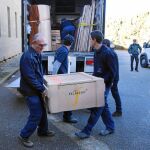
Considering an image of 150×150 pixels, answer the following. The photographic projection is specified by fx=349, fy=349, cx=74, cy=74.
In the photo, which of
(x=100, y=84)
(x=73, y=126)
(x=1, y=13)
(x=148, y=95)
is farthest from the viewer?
(x=1, y=13)

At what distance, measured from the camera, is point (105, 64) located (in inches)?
219

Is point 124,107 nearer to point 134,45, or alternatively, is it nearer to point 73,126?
point 73,126

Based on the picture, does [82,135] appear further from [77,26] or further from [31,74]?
[77,26]

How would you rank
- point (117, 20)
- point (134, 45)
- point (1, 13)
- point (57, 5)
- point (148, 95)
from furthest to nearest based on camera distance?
point (117, 20) → point (1, 13) → point (134, 45) → point (57, 5) → point (148, 95)

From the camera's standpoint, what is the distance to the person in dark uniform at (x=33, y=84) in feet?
16.2

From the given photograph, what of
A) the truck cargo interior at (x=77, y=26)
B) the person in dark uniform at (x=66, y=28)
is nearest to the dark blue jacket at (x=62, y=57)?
the truck cargo interior at (x=77, y=26)

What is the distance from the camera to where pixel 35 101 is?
5098mm

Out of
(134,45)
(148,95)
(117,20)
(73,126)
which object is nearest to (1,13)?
(134,45)

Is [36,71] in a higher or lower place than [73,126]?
higher

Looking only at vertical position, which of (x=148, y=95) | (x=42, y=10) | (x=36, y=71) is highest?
(x=42, y=10)

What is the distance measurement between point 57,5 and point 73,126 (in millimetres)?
6040

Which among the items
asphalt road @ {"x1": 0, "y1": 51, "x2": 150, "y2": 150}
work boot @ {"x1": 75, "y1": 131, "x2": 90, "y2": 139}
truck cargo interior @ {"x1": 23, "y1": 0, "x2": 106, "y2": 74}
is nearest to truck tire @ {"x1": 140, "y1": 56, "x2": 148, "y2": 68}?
truck cargo interior @ {"x1": 23, "y1": 0, "x2": 106, "y2": 74}

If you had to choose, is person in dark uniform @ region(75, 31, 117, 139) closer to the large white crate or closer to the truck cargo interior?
the large white crate

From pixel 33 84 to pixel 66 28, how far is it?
5.73 metres
